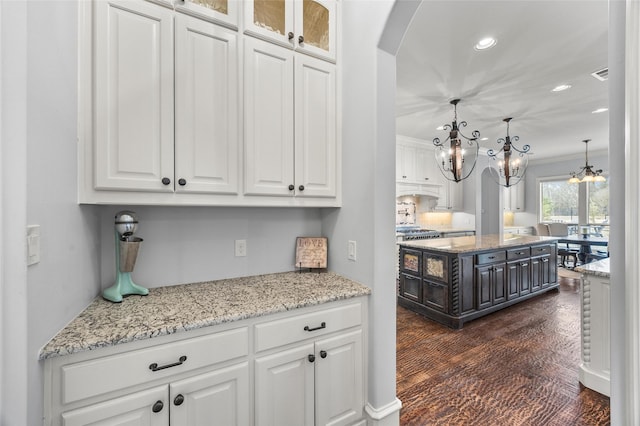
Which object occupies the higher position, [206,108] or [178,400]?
[206,108]

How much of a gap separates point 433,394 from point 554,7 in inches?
119

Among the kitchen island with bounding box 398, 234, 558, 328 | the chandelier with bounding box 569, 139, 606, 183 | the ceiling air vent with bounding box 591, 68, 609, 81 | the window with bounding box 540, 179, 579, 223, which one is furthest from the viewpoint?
the window with bounding box 540, 179, 579, 223

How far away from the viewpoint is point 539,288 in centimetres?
404

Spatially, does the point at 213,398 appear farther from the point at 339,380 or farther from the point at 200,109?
the point at 200,109

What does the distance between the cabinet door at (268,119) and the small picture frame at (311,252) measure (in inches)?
18.8

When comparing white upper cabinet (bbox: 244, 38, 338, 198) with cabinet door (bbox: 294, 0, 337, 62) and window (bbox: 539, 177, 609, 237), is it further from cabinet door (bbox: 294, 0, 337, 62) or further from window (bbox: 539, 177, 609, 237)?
window (bbox: 539, 177, 609, 237)

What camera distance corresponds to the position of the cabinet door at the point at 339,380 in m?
1.46

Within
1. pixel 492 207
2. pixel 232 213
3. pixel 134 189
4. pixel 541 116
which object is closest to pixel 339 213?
pixel 232 213

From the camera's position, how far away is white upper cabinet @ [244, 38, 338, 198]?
1577mm

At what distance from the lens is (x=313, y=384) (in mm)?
1438

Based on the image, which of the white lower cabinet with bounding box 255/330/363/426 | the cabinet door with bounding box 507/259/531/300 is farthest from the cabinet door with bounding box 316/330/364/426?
the cabinet door with bounding box 507/259/531/300

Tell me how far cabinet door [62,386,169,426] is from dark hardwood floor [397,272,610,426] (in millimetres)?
1480

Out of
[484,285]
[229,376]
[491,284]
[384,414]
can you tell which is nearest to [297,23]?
[229,376]

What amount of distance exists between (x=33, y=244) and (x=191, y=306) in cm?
64
